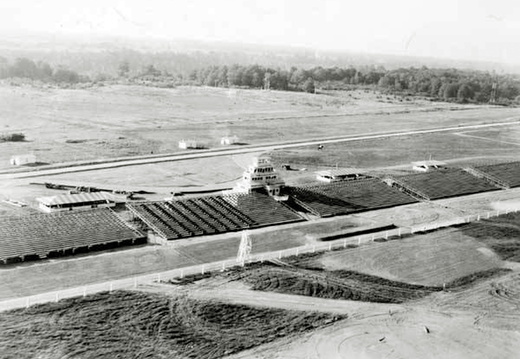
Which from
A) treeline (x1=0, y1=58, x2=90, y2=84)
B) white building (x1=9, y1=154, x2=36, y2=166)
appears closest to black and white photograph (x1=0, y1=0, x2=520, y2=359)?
white building (x1=9, y1=154, x2=36, y2=166)

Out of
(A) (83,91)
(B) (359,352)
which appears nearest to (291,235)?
(B) (359,352)

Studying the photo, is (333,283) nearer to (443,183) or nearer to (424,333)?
(424,333)

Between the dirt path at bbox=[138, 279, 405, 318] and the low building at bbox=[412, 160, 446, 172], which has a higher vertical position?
the low building at bbox=[412, 160, 446, 172]

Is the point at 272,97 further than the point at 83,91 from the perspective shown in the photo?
Yes

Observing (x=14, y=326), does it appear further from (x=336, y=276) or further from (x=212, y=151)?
(x=212, y=151)

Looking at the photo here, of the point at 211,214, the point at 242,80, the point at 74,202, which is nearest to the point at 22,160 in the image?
the point at 74,202

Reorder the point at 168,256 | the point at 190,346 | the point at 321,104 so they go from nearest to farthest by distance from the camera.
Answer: the point at 190,346 → the point at 168,256 → the point at 321,104

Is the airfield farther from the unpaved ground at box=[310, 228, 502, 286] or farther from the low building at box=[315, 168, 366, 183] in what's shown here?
the low building at box=[315, 168, 366, 183]
